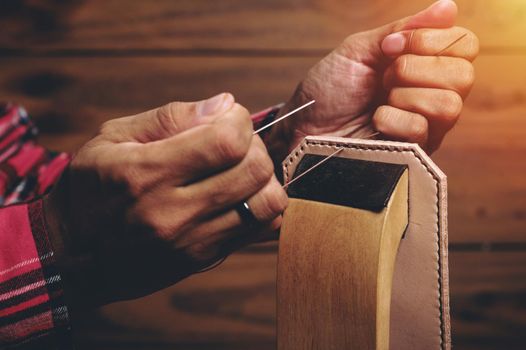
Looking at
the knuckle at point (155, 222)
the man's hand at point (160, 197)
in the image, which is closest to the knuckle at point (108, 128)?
the man's hand at point (160, 197)

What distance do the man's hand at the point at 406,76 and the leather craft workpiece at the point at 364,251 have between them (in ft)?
0.47

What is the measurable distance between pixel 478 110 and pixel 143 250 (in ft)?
2.69

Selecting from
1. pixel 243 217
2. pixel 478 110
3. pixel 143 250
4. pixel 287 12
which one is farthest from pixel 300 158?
pixel 478 110

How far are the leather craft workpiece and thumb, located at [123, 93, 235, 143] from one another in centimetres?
12

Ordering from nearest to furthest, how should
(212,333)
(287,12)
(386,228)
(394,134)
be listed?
(386,228), (394,134), (287,12), (212,333)

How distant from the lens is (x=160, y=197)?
1.45ft

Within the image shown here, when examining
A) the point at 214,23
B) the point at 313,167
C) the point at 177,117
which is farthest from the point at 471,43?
the point at 214,23

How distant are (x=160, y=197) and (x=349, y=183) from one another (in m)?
0.19

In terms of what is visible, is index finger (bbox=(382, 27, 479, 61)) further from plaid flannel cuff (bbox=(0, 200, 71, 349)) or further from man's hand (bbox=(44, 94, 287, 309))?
plaid flannel cuff (bbox=(0, 200, 71, 349))

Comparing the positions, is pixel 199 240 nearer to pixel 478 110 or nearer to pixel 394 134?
pixel 394 134

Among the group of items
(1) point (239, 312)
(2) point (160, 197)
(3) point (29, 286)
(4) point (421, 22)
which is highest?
(4) point (421, 22)

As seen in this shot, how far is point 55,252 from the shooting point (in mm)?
510

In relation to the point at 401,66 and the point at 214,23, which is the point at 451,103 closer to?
the point at 401,66

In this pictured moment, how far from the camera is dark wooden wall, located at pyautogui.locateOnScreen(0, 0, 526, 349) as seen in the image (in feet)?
3.16
